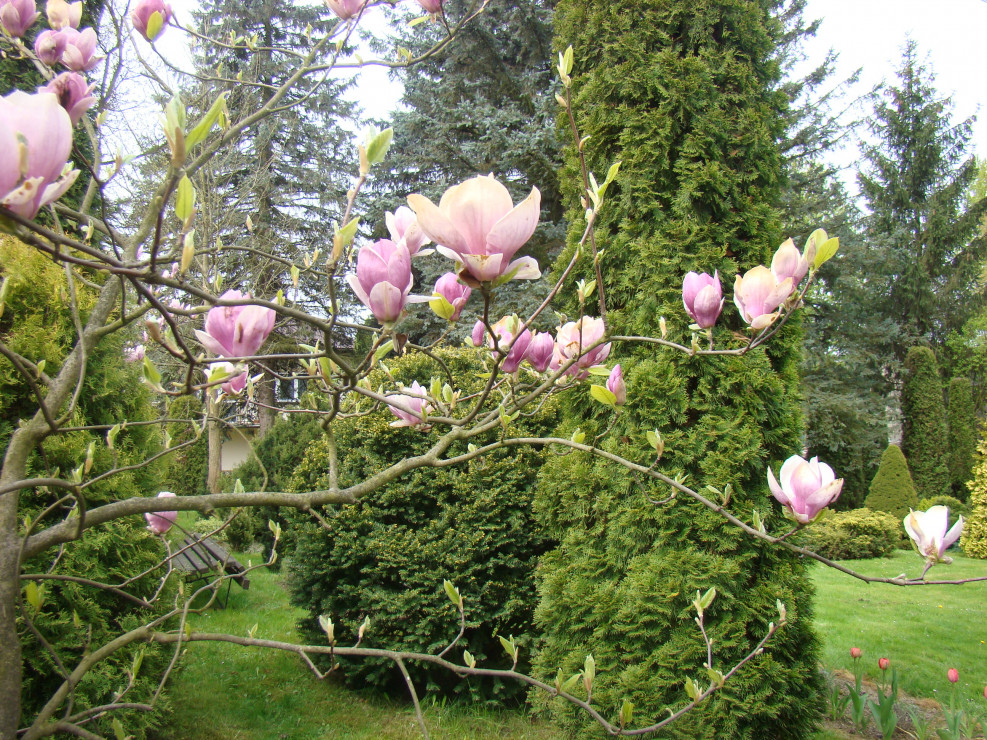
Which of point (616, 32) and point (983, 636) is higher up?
point (616, 32)

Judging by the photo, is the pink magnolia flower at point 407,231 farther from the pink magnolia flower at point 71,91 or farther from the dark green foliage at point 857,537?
the dark green foliage at point 857,537

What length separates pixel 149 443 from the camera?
2.74 meters

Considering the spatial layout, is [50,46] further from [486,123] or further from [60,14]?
[486,123]

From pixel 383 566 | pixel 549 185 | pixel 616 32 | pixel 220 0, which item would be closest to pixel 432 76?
pixel 549 185

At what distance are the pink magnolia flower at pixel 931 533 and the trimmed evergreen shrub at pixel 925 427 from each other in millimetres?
13789

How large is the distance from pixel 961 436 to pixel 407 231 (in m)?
16.0

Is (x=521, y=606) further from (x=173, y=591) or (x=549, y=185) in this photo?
(x=549, y=185)

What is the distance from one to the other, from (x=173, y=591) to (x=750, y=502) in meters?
2.67

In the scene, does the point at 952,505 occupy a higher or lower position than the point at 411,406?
lower

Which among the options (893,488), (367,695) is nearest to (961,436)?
(893,488)

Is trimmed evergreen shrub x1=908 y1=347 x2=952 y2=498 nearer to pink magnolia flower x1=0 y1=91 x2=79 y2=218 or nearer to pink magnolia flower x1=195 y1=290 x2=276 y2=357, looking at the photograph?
pink magnolia flower x1=195 y1=290 x2=276 y2=357

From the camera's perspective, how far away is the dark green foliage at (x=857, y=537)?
27.4 ft

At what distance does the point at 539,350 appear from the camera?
108 cm

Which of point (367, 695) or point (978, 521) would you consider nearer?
point (367, 695)
